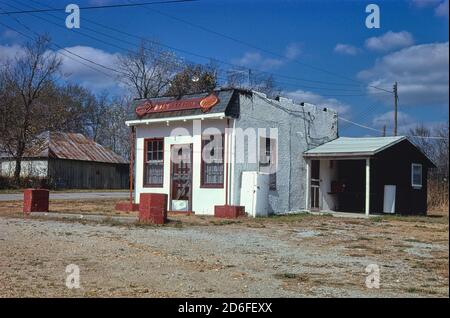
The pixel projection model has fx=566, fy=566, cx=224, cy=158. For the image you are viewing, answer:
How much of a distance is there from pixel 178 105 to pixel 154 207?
6.15 m

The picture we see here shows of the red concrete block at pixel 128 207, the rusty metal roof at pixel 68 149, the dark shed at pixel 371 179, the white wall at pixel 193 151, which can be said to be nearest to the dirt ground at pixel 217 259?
the white wall at pixel 193 151

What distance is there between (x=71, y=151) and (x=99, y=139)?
22482 mm

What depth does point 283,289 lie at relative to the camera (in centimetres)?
758

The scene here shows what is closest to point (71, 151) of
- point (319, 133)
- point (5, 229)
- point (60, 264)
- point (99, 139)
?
point (99, 139)

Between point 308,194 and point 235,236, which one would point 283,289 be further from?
point 308,194

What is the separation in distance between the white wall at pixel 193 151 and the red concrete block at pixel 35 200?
4.07 m

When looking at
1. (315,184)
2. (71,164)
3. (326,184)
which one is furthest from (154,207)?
(71,164)

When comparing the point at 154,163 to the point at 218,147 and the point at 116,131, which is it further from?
the point at 116,131

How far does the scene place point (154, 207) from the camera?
15.9 metres

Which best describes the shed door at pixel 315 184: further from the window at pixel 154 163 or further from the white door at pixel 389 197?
the window at pixel 154 163

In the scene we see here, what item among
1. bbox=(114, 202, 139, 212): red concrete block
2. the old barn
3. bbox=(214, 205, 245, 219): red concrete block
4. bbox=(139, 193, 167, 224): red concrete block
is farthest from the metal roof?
the old barn

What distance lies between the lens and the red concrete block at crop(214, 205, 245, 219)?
62.5 feet

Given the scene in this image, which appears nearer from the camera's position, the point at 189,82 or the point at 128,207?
the point at 128,207

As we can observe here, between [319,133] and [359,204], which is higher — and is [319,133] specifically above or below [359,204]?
above
